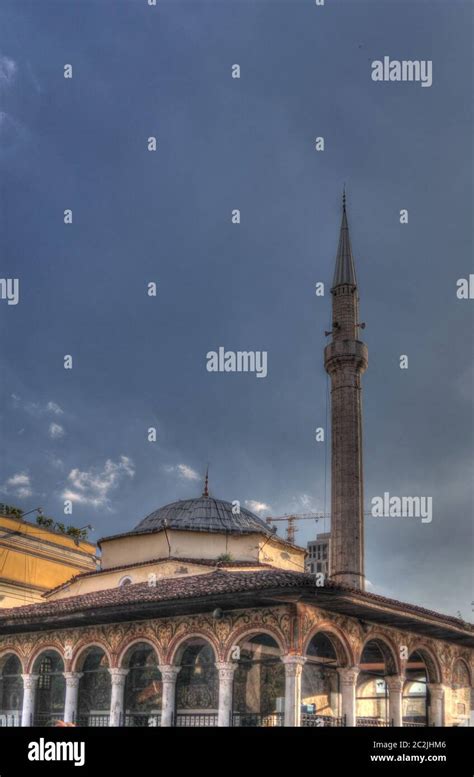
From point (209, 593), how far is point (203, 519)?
9.08 m

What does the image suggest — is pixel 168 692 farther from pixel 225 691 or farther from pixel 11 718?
pixel 11 718

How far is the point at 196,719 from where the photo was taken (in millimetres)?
20297

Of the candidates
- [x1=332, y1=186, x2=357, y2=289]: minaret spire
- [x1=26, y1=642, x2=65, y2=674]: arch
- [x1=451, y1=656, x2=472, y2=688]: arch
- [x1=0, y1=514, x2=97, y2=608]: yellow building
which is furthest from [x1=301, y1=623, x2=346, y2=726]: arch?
[x1=332, y1=186, x2=357, y2=289]: minaret spire

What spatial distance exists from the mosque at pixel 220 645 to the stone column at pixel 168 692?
0.03 metres

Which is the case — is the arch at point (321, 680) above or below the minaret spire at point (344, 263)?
below

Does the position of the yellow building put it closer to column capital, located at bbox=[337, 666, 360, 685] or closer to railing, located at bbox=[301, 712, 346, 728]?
railing, located at bbox=[301, 712, 346, 728]

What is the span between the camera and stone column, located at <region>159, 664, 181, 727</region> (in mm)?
19828

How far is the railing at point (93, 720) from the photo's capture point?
22.0 metres

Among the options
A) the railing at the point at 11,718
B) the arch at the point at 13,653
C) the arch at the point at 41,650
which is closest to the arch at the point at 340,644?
the arch at the point at 41,650

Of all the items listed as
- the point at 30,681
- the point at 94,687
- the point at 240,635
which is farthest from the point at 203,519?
the point at 240,635

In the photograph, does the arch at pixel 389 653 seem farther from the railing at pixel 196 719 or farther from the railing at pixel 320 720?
the railing at pixel 196 719

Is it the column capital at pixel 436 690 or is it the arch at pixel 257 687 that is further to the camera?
the column capital at pixel 436 690

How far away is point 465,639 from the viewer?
75.0 ft
